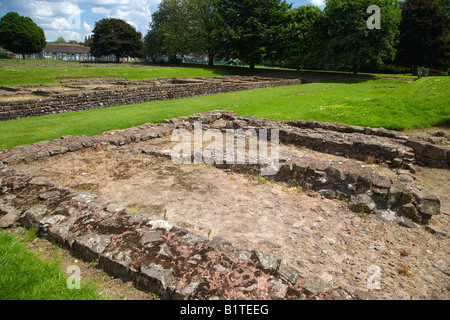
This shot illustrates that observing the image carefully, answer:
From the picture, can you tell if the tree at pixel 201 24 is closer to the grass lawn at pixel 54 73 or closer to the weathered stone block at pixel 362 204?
the grass lawn at pixel 54 73

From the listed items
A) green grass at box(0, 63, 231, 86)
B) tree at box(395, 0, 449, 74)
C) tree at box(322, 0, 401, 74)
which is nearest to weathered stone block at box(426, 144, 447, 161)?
green grass at box(0, 63, 231, 86)

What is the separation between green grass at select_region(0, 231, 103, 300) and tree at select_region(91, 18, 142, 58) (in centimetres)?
6393

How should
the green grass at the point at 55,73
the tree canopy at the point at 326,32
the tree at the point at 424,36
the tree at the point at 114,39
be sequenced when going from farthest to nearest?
the tree at the point at 114,39, the tree at the point at 424,36, the tree canopy at the point at 326,32, the green grass at the point at 55,73

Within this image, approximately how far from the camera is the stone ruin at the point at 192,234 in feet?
9.96

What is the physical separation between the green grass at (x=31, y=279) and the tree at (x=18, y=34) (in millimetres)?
75031

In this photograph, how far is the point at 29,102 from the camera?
564 inches

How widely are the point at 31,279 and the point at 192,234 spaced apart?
1.99m

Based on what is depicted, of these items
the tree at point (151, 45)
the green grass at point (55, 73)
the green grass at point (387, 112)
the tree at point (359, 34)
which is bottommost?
the green grass at point (387, 112)

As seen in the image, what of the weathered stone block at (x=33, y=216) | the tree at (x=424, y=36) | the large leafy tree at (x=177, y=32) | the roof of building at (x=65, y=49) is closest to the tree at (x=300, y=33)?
the tree at (x=424, y=36)

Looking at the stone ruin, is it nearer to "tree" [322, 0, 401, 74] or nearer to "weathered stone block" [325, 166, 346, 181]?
"weathered stone block" [325, 166, 346, 181]

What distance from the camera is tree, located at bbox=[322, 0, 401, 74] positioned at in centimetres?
3325

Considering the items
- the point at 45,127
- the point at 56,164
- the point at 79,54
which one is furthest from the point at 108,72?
the point at 79,54

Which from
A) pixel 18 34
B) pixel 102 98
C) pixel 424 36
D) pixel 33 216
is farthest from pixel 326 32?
pixel 18 34
